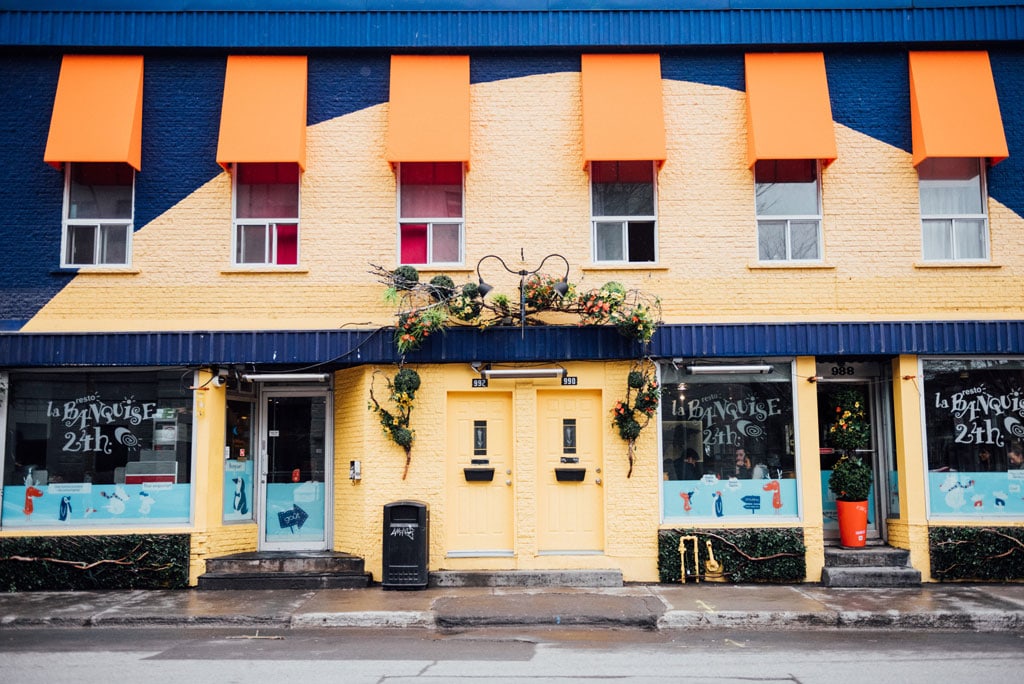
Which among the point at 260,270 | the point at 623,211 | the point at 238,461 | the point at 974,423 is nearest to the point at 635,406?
the point at 623,211

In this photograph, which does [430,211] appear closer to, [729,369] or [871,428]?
[729,369]

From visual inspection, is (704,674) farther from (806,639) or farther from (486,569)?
(486,569)

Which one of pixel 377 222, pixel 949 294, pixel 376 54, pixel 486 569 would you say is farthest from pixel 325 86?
pixel 949 294

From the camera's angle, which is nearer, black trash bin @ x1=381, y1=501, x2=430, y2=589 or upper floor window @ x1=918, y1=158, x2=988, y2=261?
black trash bin @ x1=381, y1=501, x2=430, y2=589

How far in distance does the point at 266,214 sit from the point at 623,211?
488 centimetres

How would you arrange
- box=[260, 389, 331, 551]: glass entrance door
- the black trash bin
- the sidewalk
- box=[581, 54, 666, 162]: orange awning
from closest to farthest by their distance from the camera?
1. the sidewalk
2. the black trash bin
3. box=[581, 54, 666, 162]: orange awning
4. box=[260, 389, 331, 551]: glass entrance door

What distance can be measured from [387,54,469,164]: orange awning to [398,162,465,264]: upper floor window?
0.54 m

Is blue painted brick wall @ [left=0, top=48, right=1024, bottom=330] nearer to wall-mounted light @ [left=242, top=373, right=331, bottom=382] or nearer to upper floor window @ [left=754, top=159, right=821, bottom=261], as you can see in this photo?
upper floor window @ [left=754, top=159, right=821, bottom=261]

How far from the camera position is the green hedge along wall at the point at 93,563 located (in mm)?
12320

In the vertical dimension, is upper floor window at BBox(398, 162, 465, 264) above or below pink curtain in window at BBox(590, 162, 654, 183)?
below

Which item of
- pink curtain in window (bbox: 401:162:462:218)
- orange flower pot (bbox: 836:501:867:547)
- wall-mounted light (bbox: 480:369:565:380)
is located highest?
pink curtain in window (bbox: 401:162:462:218)

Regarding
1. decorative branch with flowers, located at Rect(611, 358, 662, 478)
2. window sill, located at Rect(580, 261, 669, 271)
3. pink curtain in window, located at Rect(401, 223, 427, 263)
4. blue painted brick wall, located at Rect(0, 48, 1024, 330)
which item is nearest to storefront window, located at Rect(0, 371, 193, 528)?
blue painted brick wall, located at Rect(0, 48, 1024, 330)

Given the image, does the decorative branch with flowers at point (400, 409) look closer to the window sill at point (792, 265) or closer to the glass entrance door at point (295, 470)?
the glass entrance door at point (295, 470)

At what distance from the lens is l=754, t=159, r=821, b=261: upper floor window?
12984 millimetres
